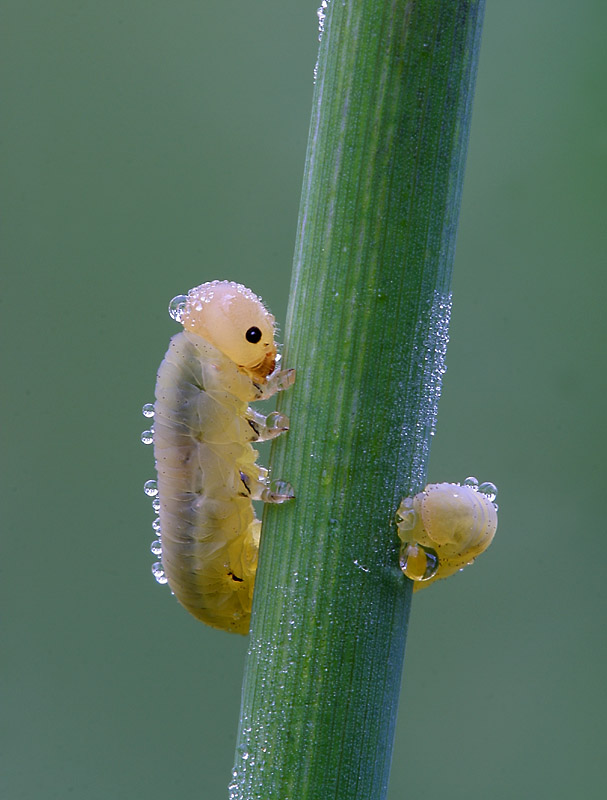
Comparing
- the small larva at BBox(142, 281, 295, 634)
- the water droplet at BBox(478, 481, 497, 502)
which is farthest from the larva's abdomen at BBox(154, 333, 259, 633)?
the water droplet at BBox(478, 481, 497, 502)

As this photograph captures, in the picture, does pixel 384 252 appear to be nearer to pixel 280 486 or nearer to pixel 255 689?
pixel 280 486

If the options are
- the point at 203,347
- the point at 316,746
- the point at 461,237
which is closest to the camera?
the point at 316,746

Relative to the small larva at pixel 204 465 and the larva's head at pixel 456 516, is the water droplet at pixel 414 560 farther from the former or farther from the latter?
the small larva at pixel 204 465

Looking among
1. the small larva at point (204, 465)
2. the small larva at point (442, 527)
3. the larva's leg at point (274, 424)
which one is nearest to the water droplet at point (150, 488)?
the small larva at point (204, 465)

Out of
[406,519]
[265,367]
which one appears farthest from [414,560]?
[265,367]

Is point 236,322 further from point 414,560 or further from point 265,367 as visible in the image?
point 414,560

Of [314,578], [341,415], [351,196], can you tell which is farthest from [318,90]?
[314,578]
